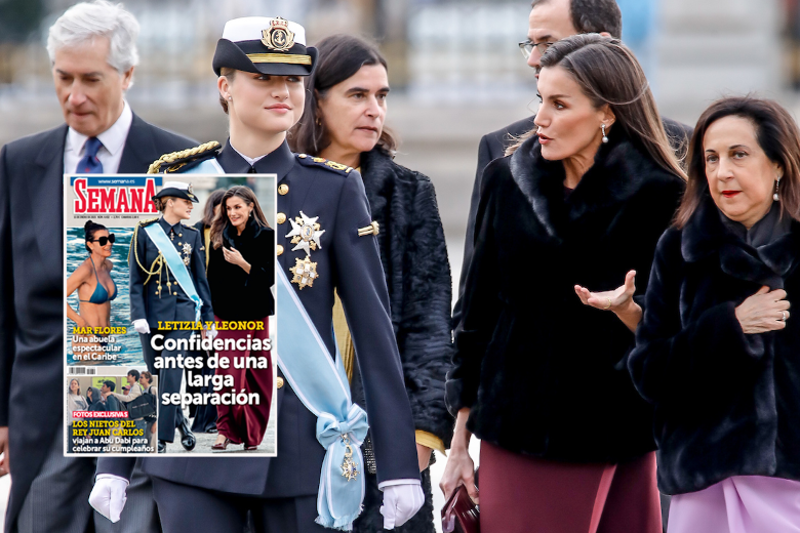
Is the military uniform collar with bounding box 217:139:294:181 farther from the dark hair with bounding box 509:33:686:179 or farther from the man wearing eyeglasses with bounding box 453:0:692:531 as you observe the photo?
the man wearing eyeglasses with bounding box 453:0:692:531

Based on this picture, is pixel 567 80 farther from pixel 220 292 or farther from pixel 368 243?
pixel 220 292

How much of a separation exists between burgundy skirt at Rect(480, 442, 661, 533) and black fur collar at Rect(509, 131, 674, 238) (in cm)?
62

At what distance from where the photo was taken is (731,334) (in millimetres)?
3215

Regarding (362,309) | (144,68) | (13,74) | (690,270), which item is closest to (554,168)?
(690,270)

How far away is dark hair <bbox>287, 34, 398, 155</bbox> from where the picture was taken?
4281mm

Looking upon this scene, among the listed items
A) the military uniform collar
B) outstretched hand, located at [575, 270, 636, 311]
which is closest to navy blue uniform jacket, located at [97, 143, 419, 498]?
the military uniform collar

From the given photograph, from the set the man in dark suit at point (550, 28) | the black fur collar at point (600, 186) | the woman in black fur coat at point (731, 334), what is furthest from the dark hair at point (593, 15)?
the woman in black fur coat at point (731, 334)

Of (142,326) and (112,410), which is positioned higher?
(142,326)

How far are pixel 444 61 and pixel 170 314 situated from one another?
43.8 ft

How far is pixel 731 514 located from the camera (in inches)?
126

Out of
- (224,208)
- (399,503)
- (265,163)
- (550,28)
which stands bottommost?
(399,503)

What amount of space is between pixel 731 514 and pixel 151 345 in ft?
4.70

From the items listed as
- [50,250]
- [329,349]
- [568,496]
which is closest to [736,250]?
[568,496]

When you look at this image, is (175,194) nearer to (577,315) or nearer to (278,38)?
(278,38)
